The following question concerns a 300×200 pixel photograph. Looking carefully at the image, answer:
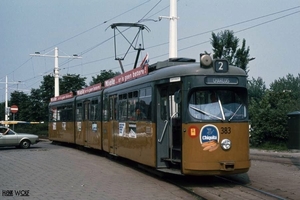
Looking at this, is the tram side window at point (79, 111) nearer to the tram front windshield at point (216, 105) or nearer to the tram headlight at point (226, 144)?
the tram front windshield at point (216, 105)

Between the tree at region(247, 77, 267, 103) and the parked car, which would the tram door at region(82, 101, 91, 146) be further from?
the tree at region(247, 77, 267, 103)

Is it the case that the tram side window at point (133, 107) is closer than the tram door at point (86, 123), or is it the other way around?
the tram side window at point (133, 107)

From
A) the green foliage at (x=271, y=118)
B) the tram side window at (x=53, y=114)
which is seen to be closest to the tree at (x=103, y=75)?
the tram side window at (x=53, y=114)

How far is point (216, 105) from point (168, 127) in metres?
1.55

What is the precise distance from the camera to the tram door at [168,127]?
11945mm

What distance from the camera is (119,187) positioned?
1152 centimetres

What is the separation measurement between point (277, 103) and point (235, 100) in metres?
15.2

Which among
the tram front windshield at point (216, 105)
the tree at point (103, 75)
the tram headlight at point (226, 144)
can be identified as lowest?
the tram headlight at point (226, 144)

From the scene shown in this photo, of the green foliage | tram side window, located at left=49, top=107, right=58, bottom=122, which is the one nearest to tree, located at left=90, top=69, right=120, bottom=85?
tram side window, located at left=49, top=107, right=58, bottom=122

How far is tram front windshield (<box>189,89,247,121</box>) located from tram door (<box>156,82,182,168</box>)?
23.8 inches

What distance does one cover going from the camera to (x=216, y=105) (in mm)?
11336

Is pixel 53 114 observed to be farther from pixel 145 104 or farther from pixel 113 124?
pixel 145 104

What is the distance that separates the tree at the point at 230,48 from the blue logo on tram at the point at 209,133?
2947cm

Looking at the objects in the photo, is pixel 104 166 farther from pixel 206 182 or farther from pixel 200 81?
pixel 200 81
